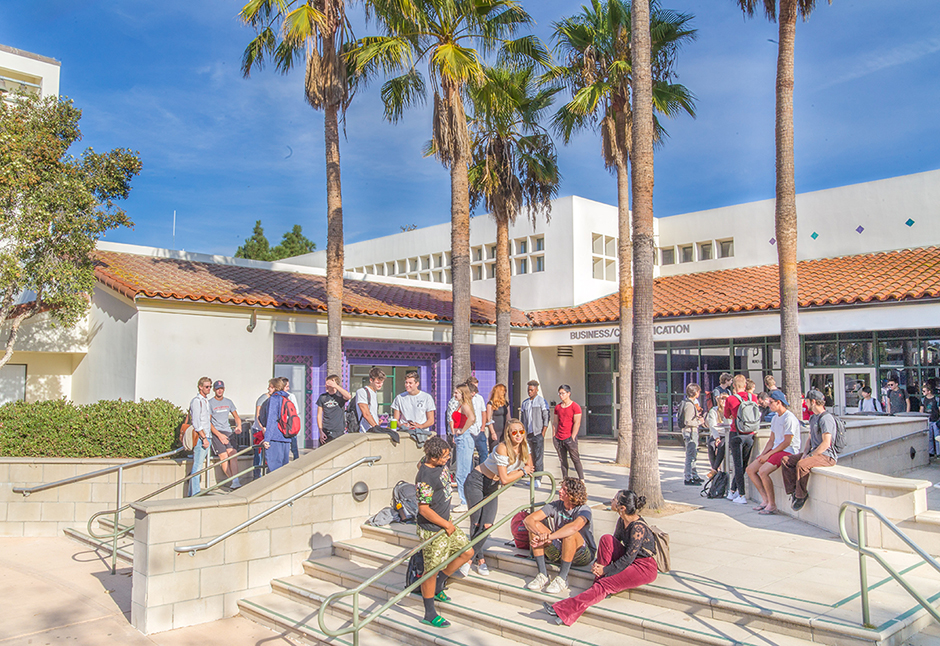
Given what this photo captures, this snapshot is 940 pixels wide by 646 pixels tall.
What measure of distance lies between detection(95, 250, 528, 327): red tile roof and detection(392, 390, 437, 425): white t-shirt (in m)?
6.39

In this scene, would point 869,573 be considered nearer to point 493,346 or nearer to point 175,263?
point 493,346

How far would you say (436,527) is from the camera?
6820 millimetres

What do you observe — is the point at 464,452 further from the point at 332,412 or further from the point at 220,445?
the point at 220,445

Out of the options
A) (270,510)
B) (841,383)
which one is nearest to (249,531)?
(270,510)

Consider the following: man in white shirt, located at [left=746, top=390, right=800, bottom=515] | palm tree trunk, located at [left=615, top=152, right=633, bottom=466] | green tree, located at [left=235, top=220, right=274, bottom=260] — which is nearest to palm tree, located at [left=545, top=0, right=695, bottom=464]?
palm tree trunk, located at [left=615, top=152, right=633, bottom=466]

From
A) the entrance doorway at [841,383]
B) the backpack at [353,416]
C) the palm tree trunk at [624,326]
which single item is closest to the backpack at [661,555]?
the backpack at [353,416]

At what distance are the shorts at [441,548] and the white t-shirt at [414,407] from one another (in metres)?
3.05

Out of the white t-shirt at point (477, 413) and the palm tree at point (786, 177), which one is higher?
the palm tree at point (786, 177)

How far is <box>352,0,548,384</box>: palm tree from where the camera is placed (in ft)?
41.5

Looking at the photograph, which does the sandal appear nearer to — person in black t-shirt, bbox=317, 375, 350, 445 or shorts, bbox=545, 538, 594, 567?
shorts, bbox=545, 538, 594, 567

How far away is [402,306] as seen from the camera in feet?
61.3

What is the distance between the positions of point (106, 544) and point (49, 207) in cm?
639

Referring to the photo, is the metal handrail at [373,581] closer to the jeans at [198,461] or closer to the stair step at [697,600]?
the stair step at [697,600]

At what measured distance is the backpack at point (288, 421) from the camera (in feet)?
33.3
